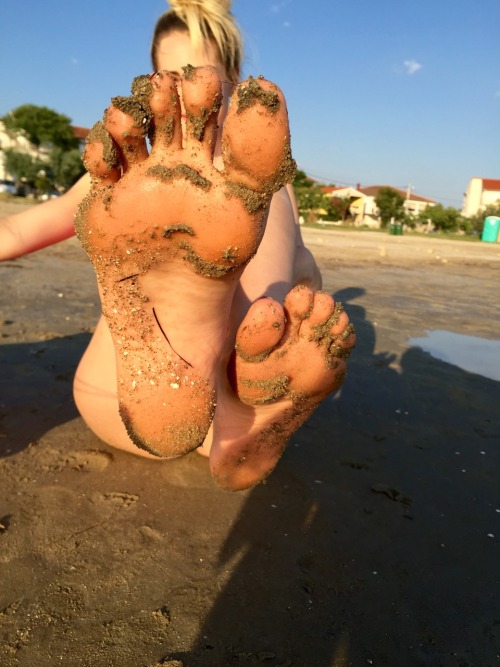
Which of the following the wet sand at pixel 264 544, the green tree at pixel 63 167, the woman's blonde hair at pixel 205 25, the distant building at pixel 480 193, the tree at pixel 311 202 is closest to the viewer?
the wet sand at pixel 264 544

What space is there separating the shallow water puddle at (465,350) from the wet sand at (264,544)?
505mm

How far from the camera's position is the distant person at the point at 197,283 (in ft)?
2.76

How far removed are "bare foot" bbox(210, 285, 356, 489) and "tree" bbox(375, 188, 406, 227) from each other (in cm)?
3692

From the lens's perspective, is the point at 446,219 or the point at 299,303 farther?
the point at 446,219

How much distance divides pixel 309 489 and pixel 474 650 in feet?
1.57

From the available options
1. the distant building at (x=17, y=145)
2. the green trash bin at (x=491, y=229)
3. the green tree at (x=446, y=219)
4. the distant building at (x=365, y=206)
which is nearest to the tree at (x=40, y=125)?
the distant building at (x=17, y=145)

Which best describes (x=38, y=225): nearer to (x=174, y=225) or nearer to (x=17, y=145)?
(x=174, y=225)

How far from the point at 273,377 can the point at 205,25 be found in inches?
44.3

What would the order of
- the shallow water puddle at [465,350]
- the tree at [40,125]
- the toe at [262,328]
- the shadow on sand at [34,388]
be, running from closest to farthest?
1. the toe at [262,328]
2. the shadow on sand at [34,388]
3. the shallow water puddle at [465,350]
4. the tree at [40,125]

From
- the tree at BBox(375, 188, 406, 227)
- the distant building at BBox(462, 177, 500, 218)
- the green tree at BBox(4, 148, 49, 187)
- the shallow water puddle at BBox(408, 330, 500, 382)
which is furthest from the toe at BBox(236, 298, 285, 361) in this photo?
the distant building at BBox(462, 177, 500, 218)

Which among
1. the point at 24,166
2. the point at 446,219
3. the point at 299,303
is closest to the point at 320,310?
the point at 299,303

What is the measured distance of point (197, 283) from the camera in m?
0.95

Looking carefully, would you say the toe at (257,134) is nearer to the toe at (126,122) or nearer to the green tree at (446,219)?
the toe at (126,122)

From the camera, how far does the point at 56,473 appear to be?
47.7 inches
